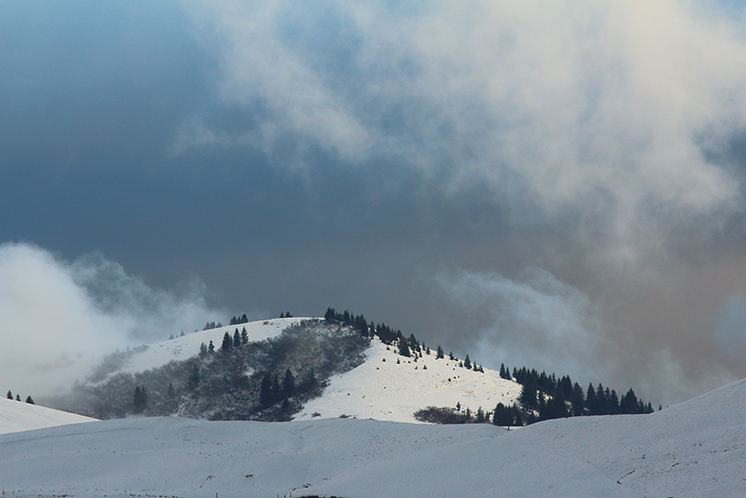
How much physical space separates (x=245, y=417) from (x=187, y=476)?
9291cm

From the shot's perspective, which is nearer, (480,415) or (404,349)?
(480,415)

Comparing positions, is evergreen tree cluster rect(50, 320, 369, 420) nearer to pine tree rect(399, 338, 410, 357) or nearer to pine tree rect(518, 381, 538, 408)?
pine tree rect(399, 338, 410, 357)

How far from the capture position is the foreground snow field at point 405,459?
5588 cm

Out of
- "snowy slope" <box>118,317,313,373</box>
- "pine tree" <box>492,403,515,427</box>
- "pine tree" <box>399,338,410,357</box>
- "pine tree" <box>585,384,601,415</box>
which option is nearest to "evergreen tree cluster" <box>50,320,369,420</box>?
"snowy slope" <box>118,317,313,373</box>

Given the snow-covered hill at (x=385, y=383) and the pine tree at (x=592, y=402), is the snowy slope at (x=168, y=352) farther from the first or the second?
the pine tree at (x=592, y=402)

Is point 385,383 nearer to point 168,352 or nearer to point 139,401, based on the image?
point 139,401

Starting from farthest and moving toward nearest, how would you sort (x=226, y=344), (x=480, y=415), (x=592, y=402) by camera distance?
1. (x=226, y=344)
2. (x=592, y=402)
3. (x=480, y=415)

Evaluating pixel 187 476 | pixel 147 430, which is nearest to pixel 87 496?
pixel 187 476

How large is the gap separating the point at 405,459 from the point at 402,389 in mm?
97165

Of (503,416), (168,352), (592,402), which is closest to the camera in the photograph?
(503,416)

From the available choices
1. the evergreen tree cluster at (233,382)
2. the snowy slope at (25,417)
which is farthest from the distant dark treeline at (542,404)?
the snowy slope at (25,417)

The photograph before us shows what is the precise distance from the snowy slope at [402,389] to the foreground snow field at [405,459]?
2640 inches

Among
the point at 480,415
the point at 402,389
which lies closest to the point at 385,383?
the point at 402,389

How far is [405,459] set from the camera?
216ft
